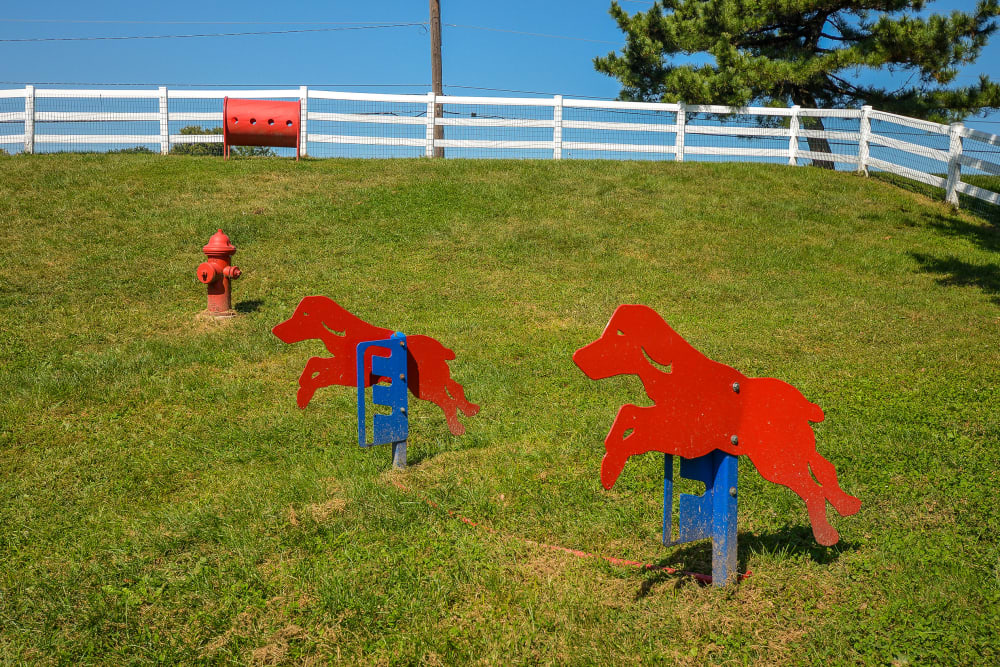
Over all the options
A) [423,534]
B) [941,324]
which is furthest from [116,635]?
[941,324]

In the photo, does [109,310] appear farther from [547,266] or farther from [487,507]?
[487,507]

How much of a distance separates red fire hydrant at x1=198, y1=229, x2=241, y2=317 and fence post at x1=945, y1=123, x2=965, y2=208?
12293 millimetres

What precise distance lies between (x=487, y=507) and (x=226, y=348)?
504cm

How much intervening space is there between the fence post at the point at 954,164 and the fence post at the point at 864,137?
2414mm

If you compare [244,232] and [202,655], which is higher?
[244,232]

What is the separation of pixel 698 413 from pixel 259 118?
13979 mm

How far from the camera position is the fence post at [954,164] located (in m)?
14.1

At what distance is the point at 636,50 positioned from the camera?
837 inches

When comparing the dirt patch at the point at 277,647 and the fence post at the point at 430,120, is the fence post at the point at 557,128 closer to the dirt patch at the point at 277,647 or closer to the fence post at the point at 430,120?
the fence post at the point at 430,120

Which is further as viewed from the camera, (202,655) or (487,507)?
(487,507)

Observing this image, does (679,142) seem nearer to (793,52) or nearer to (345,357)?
(793,52)

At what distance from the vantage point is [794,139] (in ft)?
58.9

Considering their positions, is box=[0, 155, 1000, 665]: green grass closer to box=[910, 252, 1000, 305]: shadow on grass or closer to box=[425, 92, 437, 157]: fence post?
box=[910, 252, 1000, 305]: shadow on grass

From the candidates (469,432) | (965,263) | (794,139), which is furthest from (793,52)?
(469,432)
